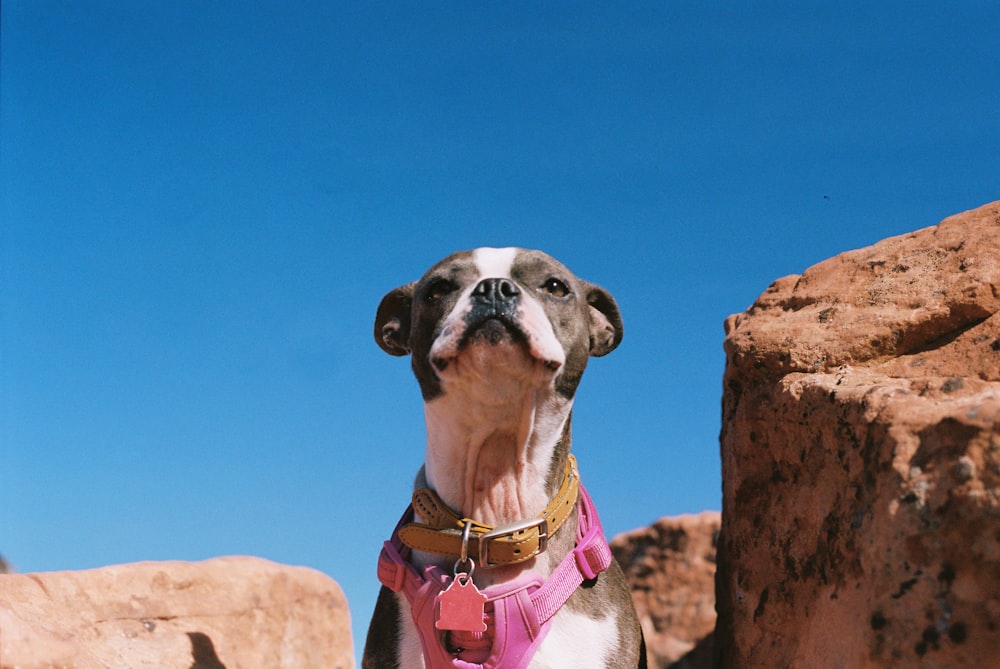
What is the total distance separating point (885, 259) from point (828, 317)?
58 cm

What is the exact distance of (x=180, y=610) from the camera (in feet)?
22.1

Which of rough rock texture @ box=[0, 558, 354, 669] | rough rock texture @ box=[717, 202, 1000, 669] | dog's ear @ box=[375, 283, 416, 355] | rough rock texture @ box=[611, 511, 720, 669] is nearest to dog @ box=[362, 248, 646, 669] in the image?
dog's ear @ box=[375, 283, 416, 355]

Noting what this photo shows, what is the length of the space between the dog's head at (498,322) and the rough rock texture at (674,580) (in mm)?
3220

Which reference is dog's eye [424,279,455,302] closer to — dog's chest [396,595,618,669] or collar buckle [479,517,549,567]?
collar buckle [479,517,549,567]

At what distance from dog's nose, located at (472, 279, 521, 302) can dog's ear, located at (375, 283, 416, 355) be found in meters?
0.99

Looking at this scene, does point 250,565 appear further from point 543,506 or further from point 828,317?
point 828,317

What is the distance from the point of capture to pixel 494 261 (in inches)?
211

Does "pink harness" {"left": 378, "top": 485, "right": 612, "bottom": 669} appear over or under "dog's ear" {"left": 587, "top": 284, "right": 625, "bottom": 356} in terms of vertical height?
under

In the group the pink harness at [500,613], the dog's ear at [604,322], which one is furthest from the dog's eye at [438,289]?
the pink harness at [500,613]

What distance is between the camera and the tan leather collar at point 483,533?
4676 mm

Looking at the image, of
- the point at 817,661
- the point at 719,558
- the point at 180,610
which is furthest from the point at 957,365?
the point at 180,610

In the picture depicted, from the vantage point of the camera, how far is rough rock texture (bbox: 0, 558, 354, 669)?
610 centimetres


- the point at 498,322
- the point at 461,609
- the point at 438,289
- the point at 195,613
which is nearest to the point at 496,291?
the point at 498,322

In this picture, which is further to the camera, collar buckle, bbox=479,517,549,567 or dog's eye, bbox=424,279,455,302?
dog's eye, bbox=424,279,455,302
